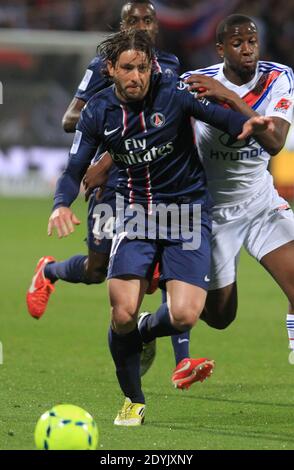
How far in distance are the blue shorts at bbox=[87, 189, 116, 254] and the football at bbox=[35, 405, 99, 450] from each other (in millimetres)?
2770

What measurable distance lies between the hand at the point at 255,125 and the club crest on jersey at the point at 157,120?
497 mm

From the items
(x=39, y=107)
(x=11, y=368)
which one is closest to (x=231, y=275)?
(x=11, y=368)

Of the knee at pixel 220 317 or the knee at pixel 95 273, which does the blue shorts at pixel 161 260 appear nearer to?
the knee at pixel 220 317

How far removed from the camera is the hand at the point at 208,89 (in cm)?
610

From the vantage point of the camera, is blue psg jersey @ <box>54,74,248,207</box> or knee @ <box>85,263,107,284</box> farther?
knee @ <box>85,263,107,284</box>

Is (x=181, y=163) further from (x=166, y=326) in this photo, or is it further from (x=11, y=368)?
(x=11, y=368)

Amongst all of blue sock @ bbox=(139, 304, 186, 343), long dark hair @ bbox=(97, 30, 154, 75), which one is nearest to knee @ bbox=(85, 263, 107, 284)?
blue sock @ bbox=(139, 304, 186, 343)

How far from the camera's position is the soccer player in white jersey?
261 inches

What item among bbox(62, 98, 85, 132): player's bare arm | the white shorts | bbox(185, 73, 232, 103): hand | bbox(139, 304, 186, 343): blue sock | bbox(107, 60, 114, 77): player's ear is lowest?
bbox(139, 304, 186, 343): blue sock

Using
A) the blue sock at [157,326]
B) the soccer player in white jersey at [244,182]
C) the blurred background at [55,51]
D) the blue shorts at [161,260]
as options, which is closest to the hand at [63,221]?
the blue shorts at [161,260]

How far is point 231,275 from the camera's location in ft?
23.0

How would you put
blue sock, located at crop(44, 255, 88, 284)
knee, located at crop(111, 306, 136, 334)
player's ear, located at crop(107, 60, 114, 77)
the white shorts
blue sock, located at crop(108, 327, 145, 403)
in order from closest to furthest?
knee, located at crop(111, 306, 136, 334), player's ear, located at crop(107, 60, 114, 77), blue sock, located at crop(108, 327, 145, 403), the white shorts, blue sock, located at crop(44, 255, 88, 284)

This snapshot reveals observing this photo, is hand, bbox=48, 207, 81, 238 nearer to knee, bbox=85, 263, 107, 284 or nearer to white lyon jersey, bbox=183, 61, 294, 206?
white lyon jersey, bbox=183, 61, 294, 206
